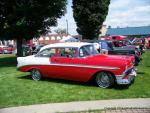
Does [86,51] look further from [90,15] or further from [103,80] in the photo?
[90,15]

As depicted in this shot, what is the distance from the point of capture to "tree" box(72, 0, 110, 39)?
42.1 m

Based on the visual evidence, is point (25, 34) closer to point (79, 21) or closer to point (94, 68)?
point (94, 68)

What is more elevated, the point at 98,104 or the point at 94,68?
the point at 94,68

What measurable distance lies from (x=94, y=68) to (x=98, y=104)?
268cm

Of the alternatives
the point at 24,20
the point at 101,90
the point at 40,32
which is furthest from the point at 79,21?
the point at 101,90

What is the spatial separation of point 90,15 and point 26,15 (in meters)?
20.4

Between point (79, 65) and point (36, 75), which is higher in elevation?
point (79, 65)

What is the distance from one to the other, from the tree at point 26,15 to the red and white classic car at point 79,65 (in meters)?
8.42

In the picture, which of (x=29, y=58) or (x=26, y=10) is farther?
(x=26, y=10)

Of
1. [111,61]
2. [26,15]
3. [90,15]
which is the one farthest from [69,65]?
[90,15]

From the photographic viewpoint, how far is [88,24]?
42344 millimetres

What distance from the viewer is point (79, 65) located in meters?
12.5

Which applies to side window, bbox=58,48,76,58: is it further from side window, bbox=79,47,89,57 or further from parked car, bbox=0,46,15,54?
parked car, bbox=0,46,15,54

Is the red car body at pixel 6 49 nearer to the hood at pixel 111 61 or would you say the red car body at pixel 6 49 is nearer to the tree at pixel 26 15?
the tree at pixel 26 15
